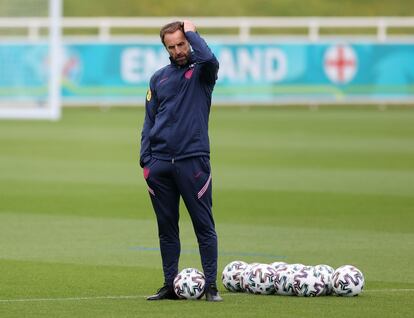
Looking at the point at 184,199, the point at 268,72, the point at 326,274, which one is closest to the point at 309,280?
the point at 326,274

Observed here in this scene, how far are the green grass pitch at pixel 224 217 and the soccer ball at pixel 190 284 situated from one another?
14 cm

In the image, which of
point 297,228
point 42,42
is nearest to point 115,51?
point 42,42

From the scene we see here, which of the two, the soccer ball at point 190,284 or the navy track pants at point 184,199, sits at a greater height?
the navy track pants at point 184,199

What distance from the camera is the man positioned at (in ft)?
34.4

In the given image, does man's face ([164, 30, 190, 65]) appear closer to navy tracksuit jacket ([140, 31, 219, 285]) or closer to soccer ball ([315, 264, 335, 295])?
navy tracksuit jacket ([140, 31, 219, 285])

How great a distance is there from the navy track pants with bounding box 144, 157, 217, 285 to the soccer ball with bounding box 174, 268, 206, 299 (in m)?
0.08

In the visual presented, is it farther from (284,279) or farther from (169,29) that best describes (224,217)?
(169,29)

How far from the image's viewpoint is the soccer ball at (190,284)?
35.4 ft

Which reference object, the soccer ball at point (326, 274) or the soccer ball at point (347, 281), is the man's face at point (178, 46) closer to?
the soccer ball at point (326, 274)

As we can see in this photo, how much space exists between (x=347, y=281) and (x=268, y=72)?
98.8 ft

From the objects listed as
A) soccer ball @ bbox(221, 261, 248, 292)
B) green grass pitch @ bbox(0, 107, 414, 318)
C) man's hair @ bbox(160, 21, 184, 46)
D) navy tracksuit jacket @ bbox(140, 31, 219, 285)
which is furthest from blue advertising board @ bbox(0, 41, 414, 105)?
man's hair @ bbox(160, 21, 184, 46)

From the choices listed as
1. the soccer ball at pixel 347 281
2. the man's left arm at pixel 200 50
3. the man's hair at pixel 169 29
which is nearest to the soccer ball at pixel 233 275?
the soccer ball at pixel 347 281

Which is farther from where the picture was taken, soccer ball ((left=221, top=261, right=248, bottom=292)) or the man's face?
soccer ball ((left=221, top=261, right=248, bottom=292))

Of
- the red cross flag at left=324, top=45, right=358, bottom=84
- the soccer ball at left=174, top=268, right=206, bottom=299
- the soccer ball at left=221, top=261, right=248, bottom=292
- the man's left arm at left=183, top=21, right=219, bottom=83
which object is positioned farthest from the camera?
the red cross flag at left=324, top=45, right=358, bottom=84
